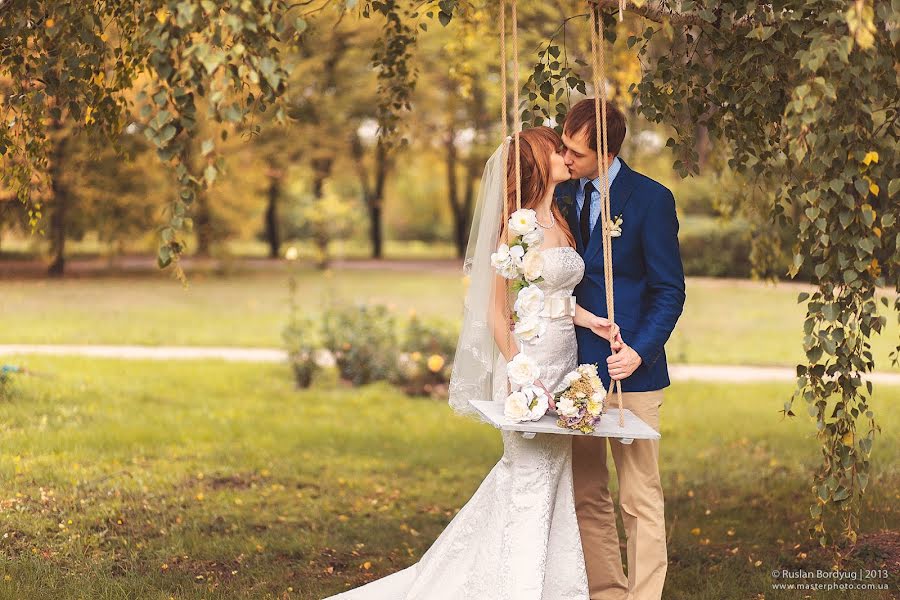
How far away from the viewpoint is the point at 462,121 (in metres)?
26.4

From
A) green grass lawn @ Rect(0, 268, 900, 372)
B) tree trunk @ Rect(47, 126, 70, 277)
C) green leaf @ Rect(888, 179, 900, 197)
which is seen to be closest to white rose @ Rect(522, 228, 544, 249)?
green leaf @ Rect(888, 179, 900, 197)

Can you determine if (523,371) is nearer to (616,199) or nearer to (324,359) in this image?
(616,199)

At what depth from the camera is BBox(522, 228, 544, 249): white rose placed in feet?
12.1

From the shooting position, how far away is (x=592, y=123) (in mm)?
3760

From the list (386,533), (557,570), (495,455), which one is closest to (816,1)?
(557,570)

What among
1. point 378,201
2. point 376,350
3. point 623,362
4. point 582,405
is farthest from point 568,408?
point 378,201

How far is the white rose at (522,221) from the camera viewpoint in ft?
12.0

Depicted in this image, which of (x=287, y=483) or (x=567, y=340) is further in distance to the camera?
(x=287, y=483)

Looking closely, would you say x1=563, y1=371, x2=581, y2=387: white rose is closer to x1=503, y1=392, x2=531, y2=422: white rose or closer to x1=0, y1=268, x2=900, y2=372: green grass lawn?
x1=503, y1=392, x2=531, y2=422: white rose

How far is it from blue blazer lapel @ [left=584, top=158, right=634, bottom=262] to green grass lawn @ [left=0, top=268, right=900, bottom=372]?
6409 millimetres

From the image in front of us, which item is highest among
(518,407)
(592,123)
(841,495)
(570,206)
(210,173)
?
(592,123)

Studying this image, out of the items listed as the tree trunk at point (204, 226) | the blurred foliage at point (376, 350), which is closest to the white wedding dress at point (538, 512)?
the blurred foliage at point (376, 350)

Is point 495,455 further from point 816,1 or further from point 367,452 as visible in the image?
point 816,1

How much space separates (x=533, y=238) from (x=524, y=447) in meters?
0.79
